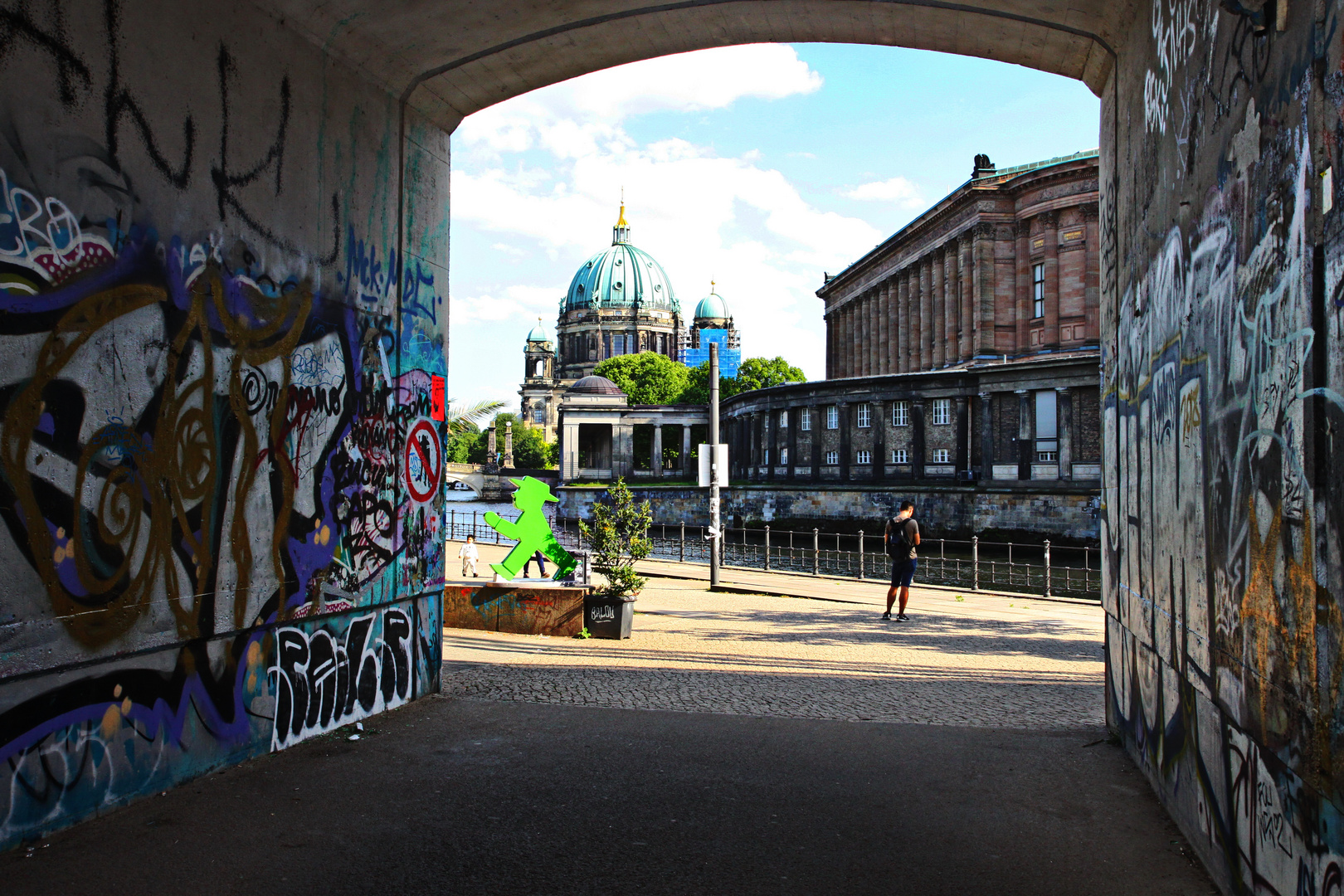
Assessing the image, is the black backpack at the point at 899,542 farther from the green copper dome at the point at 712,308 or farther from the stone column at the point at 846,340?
the green copper dome at the point at 712,308

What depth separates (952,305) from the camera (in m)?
60.2

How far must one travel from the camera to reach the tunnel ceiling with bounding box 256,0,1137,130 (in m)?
6.66

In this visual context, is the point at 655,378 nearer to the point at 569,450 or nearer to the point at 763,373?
the point at 763,373

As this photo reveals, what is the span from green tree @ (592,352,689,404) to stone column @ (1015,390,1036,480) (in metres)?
75.9

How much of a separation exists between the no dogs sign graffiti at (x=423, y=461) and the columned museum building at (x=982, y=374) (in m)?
39.1

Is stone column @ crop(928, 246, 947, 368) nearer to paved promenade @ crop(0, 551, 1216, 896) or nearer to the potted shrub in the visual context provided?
the potted shrub

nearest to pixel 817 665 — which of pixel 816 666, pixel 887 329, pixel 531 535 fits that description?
pixel 816 666

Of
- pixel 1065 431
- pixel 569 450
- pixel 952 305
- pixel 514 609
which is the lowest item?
pixel 514 609

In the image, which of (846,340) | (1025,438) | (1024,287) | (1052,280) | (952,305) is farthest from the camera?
(846,340)

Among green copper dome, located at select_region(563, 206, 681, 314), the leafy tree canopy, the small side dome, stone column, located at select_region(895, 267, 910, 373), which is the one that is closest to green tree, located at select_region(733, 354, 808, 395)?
the leafy tree canopy

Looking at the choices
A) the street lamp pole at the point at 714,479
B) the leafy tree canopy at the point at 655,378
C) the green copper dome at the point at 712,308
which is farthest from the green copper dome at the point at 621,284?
the street lamp pole at the point at 714,479

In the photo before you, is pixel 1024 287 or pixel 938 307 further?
pixel 938 307

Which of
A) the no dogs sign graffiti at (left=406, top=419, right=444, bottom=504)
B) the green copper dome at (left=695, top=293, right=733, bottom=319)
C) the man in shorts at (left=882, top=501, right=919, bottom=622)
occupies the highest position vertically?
the green copper dome at (left=695, top=293, right=733, bottom=319)

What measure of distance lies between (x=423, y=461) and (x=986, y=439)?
1731 inches
